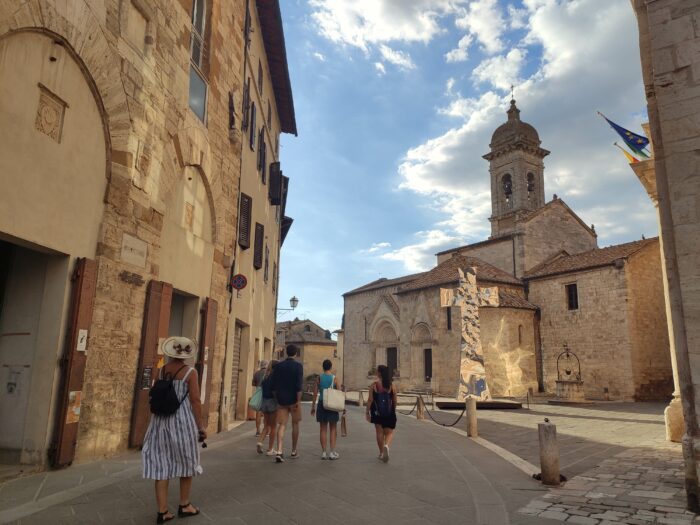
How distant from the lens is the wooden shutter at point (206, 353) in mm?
8898

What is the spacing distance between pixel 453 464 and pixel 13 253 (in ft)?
21.9

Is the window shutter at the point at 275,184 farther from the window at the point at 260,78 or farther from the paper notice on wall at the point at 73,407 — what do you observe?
the paper notice on wall at the point at 73,407

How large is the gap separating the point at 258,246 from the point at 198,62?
18.1 feet

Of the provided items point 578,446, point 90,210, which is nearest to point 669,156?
point 578,446

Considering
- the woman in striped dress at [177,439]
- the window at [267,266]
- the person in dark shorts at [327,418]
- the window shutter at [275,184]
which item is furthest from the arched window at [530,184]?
the woman in striped dress at [177,439]

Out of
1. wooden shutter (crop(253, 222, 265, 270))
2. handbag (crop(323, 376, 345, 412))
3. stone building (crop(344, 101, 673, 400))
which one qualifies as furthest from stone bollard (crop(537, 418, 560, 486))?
stone building (crop(344, 101, 673, 400))

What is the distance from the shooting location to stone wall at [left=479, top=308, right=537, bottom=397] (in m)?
25.4

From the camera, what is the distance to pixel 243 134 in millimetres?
12070

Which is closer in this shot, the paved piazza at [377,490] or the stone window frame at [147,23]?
the paved piazza at [377,490]

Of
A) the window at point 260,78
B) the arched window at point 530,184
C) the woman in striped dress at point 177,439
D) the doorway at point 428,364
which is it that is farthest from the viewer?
the arched window at point 530,184

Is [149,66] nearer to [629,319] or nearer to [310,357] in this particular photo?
[629,319]

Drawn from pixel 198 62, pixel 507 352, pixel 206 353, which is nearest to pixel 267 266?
pixel 206 353

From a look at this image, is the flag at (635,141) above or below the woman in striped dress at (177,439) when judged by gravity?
above

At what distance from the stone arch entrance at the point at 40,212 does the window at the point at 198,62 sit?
10.4 ft
